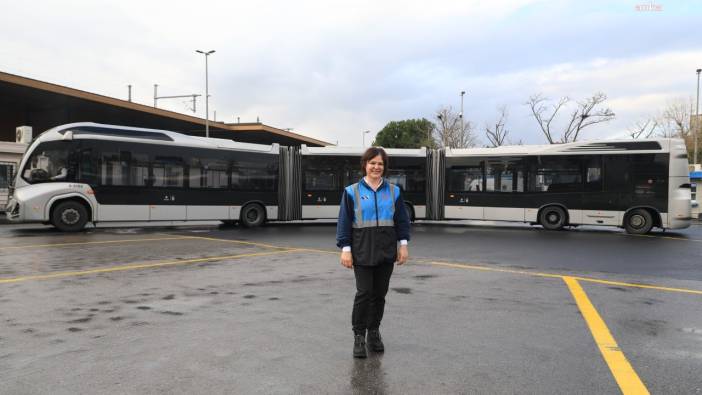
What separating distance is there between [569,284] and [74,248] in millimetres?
9732

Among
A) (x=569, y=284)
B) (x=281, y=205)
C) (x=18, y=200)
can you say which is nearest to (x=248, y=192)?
(x=281, y=205)

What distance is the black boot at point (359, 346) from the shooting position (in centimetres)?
400

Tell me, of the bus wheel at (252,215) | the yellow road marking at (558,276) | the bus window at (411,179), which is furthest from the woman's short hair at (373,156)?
the bus window at (411,179)

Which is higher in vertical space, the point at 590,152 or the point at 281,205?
the point at 590,152

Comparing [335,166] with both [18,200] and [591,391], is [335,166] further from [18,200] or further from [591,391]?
[591,391]

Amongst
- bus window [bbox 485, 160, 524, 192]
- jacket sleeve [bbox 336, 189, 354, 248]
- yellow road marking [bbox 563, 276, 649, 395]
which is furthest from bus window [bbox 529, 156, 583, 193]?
jacket sleeve [bbox 336, 189, 354, 248]

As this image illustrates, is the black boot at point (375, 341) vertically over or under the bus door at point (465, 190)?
under

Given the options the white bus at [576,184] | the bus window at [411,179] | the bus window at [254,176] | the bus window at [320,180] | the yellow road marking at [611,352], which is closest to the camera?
the yellow road marking at [611,352]

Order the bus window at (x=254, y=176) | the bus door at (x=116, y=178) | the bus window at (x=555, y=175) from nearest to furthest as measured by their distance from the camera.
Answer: the bus door at (x=116, y=178)
the bus window at (x=555, y=175)
the bus window at (x=254, y=176)

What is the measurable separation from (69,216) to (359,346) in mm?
13285

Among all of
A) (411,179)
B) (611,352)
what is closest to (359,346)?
(611,352)

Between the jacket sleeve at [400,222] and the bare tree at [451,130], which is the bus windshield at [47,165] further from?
the bare tree at [451,130]

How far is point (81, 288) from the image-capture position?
6543 mm

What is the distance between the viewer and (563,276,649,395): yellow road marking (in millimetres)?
3455
